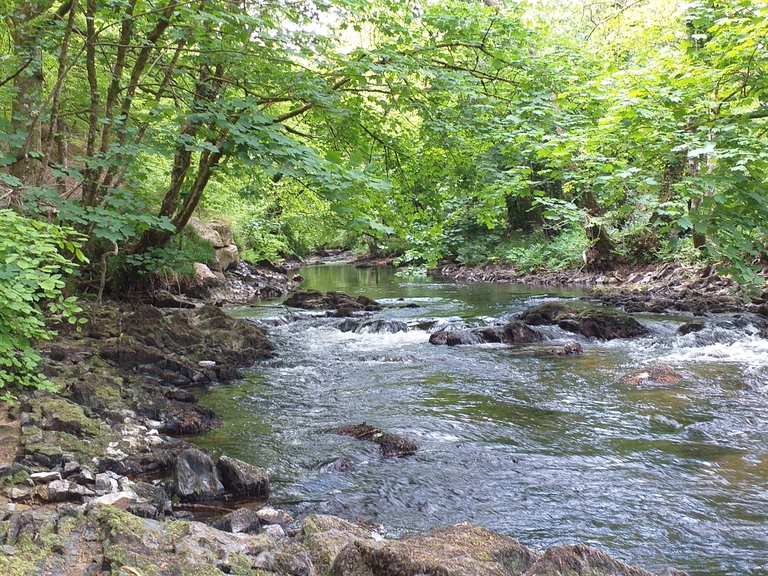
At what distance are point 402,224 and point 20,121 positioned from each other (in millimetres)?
5103

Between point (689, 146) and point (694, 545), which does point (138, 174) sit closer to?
point (689, 146)

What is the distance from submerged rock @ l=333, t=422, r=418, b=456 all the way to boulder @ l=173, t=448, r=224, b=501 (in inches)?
66.3

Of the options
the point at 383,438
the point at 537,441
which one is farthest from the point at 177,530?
the point at 537,441

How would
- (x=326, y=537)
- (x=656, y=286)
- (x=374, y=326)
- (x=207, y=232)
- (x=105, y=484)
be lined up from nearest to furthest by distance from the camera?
(x=326, y=537) < (x=105, y=484) < (x=374, y=326) < (x=656, y=286) < (x=207, y=232)

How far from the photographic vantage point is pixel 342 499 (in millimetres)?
4738

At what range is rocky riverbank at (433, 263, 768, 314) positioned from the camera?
14.8m

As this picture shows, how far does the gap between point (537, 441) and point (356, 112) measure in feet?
15.6

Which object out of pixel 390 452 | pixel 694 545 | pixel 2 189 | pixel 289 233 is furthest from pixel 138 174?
pixel 289 233

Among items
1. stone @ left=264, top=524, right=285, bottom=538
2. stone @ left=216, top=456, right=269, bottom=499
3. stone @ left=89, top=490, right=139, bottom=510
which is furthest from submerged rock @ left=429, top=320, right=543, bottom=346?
stone @ left=89, top=490, right=139, bottom=510

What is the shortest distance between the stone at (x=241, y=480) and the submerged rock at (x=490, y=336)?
23.5 ft

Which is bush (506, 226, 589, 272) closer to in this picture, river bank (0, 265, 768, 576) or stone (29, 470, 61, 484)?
river bank (0, 265, 768, 576)

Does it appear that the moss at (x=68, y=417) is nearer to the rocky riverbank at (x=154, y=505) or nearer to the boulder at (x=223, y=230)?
the rocky riverbank at (x=154, y=505)

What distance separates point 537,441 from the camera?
611 cm

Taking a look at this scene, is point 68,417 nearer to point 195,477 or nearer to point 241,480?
point 195,477
